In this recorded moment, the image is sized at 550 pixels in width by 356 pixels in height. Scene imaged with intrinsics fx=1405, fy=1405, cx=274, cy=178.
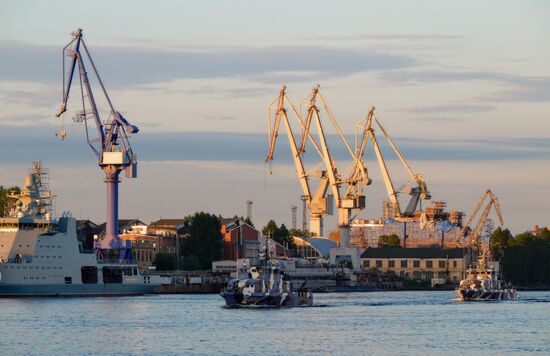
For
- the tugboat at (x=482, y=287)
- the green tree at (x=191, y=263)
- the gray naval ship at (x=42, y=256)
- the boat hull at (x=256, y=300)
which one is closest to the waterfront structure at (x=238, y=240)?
the green tree at (x=191, y=263)

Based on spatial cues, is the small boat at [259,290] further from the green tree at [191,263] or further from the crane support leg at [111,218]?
the green tree at [191,263]

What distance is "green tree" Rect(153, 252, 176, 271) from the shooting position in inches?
6649

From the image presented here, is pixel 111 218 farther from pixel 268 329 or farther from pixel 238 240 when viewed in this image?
pixel 268 329

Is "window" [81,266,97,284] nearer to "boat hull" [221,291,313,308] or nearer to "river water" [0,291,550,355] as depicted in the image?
"river water" [0,291,550,355]

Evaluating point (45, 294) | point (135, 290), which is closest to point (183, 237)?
point (135, 290)

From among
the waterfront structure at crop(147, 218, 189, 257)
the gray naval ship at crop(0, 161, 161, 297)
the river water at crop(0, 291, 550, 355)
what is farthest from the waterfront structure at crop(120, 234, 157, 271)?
the river water at crop(0, 291, 550, 355)

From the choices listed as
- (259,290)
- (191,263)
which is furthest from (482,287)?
(191,263)

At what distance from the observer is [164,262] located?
16950 centimetres

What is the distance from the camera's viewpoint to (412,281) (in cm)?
19462

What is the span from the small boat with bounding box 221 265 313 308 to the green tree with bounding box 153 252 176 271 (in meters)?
64.9

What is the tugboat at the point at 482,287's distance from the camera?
128m

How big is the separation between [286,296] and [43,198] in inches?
1379

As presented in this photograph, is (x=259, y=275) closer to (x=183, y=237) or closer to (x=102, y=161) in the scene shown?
(x=102, y=161)

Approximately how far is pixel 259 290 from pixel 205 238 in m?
74.3
